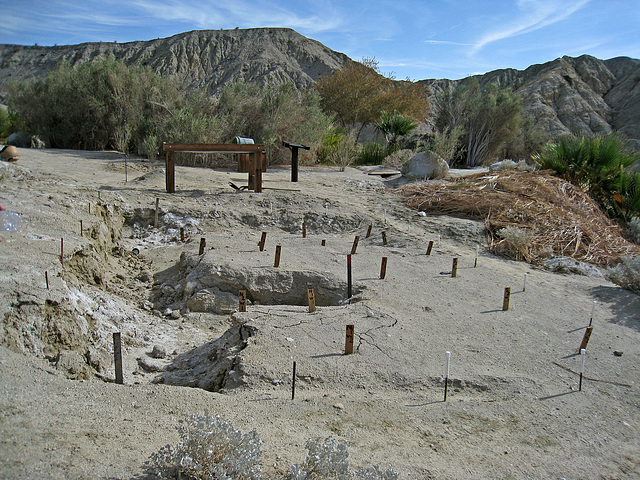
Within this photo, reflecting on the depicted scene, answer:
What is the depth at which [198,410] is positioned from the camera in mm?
3082

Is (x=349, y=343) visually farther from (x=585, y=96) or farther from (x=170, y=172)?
(x=585, y=96)

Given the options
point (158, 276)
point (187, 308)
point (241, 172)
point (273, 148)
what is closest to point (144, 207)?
point (158, 276)

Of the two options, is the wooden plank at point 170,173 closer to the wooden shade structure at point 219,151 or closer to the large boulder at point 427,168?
the wooden shade structure at point 219,151

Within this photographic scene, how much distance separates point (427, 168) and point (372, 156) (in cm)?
453

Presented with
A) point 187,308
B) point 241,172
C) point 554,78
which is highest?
point 554,78

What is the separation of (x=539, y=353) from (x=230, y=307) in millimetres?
3400

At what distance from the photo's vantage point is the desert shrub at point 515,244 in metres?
7.82

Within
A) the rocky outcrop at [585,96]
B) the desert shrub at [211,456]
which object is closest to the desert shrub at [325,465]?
the desert shrub at [211,456]

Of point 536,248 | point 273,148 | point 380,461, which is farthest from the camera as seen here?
point 273,148

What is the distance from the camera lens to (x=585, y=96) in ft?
136

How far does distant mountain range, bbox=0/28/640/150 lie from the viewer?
130 feet

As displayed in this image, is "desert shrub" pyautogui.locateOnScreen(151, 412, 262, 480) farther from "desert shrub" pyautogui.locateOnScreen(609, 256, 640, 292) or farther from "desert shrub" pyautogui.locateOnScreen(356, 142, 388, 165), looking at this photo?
"desert shrub" pyautogui.locateOnScreen(356, 142, 388, 165)

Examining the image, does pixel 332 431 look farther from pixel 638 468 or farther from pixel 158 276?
pixel 158 276


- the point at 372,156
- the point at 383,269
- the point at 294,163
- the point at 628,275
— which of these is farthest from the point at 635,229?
the point at 372,156
